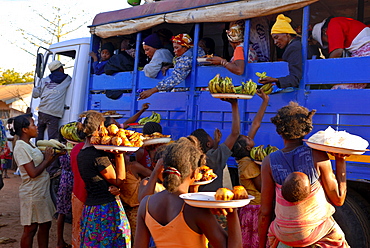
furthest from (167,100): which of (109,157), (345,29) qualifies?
(345,29)

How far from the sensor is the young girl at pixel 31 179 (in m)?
4.32

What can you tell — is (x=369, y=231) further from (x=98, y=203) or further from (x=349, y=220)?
(x=98, y=203)

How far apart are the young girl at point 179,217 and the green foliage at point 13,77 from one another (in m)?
30.2

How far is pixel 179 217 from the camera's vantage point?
208 centimetres

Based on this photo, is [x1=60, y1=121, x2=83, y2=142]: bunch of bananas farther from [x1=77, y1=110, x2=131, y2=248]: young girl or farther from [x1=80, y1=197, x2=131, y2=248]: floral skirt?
[x1=80, y1=197, x2=131, y2=248]: floral skirt

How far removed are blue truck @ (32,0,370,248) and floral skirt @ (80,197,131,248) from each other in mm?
1703

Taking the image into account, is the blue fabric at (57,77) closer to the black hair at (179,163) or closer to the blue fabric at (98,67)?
the blue fabric at (98,67)

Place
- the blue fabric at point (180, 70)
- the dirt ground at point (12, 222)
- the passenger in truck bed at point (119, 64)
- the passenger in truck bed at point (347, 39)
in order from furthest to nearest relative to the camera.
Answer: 1. the passenger in truck bed at point (119, 64)
2. the dirt ground at point (12, 222)
3. the blue fabric at point (180, 70)
4. the passenger in truck bed at point (347, 39)

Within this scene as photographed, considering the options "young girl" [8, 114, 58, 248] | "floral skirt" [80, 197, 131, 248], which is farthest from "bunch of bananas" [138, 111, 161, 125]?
"floral skirt" [80, 197, 131, 248]

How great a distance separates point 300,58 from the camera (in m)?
4.14

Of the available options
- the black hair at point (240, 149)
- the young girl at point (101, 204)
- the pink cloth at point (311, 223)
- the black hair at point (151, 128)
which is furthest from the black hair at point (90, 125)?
the pink cloth at point (311, 223)

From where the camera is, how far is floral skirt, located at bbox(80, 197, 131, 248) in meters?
3.31

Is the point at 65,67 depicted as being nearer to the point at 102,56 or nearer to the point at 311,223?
the point at 102,56

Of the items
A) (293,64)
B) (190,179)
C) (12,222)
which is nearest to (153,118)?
(293,64)
